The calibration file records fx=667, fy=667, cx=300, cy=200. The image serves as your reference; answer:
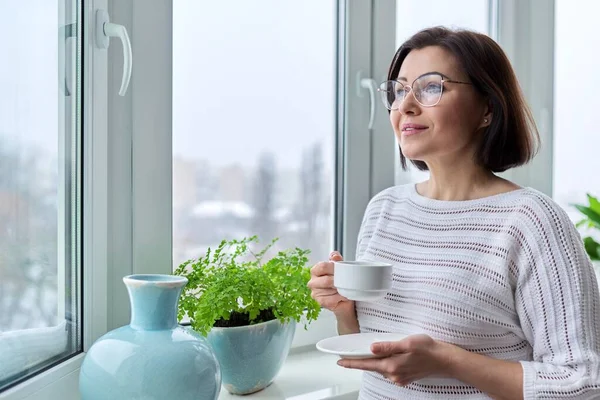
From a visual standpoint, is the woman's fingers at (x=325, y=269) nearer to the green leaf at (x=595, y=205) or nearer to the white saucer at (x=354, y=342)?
the white saucer at (x=354, y=342)

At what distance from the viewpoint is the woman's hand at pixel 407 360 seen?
1.20 meters

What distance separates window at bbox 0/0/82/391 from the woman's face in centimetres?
69

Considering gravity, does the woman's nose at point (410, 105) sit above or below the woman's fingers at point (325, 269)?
above

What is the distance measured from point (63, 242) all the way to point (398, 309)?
2.31 ft

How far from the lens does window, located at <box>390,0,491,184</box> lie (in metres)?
2.17

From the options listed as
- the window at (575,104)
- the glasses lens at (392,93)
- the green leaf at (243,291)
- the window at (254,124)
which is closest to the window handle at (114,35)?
the window at (254,124)

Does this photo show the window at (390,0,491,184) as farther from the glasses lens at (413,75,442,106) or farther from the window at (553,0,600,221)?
the glasses lens at (413,75,442,106)

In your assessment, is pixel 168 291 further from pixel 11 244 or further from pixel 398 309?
pixel 398 309

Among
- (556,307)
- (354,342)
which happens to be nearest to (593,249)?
(556,307)

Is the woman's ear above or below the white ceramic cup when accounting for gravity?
above

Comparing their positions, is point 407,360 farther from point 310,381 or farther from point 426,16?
point 426,16

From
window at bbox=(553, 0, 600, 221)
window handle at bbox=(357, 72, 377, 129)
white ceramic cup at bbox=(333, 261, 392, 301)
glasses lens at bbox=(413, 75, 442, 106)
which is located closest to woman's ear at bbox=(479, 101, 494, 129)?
glasses lens at bbox=(413, 75, 442, 106)

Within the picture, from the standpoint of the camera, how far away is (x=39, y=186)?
1223mm

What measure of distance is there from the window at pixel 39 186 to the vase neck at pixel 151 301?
0.19 m
